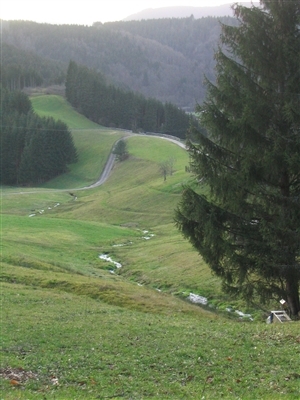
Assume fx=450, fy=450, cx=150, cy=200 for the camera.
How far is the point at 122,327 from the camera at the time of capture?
2164 cm

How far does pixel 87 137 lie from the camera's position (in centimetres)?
16775

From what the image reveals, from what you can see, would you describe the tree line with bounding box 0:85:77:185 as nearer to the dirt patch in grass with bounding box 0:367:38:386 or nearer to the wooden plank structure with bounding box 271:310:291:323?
the wooden plank structure with bounding box 271:310:291:323

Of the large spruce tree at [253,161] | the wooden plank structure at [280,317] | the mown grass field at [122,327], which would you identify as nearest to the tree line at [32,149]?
the mown grass field at [122,327]

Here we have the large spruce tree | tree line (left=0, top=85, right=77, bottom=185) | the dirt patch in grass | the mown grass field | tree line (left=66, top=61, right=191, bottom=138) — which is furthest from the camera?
tree line (left=66, top=61, right=191, bottom=138)

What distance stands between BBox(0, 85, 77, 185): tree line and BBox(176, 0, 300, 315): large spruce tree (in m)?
121

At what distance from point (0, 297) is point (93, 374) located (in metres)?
15.1

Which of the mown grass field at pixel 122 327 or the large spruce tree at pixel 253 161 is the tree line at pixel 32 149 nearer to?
the mown grass field at pixel 122 327

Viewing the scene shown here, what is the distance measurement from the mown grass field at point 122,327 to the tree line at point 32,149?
214 feet

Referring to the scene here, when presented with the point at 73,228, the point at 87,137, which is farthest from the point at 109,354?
the point at 87,137

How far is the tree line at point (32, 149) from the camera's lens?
137 m

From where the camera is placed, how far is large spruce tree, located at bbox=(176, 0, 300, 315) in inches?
834

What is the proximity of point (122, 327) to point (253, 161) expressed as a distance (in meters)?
10.1

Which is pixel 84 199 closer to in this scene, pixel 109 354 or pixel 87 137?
pixel 87 137

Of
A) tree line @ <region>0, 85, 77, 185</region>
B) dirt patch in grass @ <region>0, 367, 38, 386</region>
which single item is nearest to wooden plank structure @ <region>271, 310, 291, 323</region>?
dirt patch in grass @ <region>0, 367, 38, 386</region>
